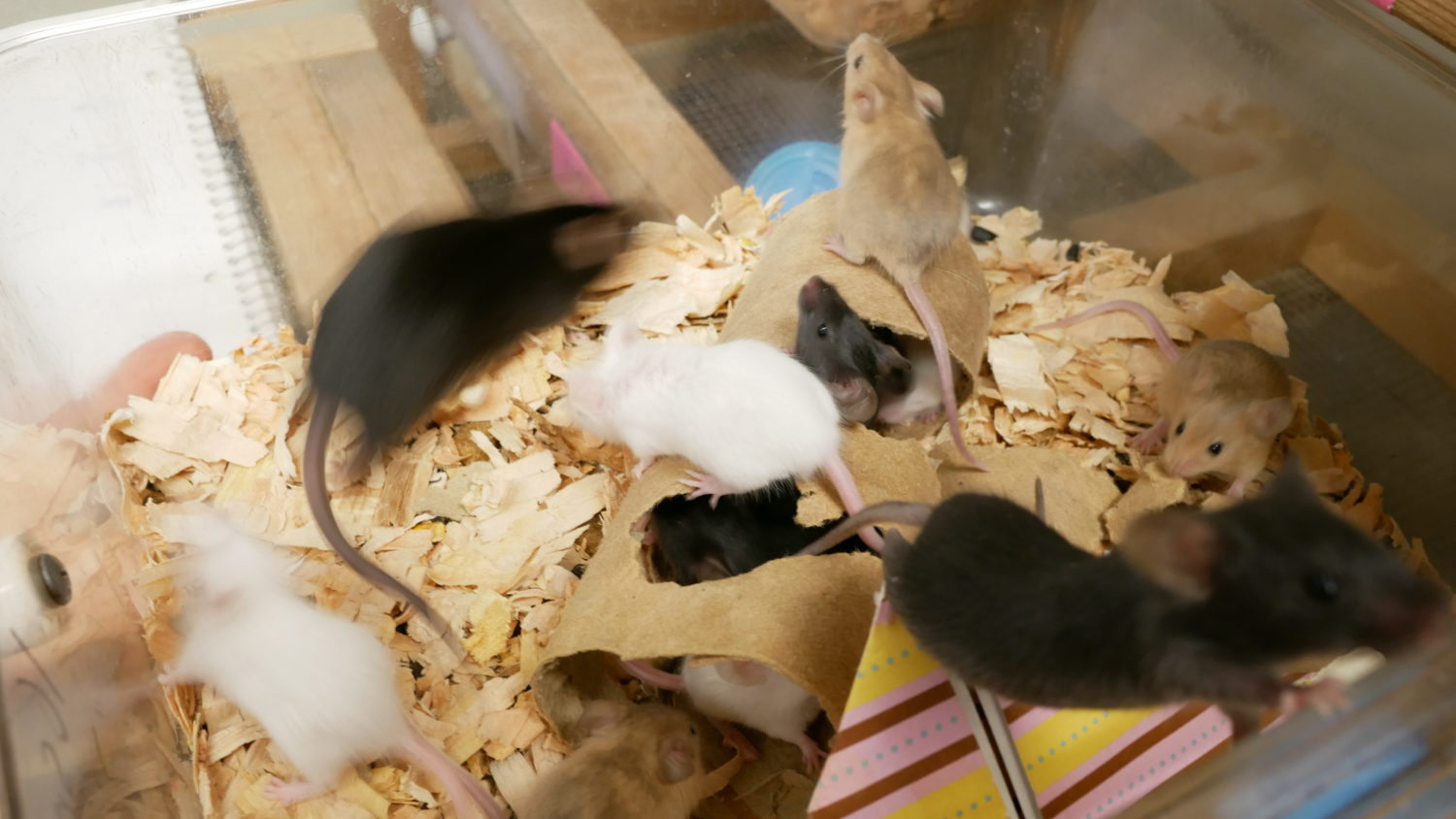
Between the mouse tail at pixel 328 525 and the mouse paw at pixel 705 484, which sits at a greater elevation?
the mouse paw at pixel 705 484

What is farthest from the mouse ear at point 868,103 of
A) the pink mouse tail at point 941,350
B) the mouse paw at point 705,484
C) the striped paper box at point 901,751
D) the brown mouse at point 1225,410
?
the striped paper box at point 901,751

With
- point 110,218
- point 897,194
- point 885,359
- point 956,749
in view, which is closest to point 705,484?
point 885,359

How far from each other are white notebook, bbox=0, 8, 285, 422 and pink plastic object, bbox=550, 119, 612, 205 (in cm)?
62

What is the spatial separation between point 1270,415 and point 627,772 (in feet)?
3.78

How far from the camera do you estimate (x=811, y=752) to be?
4.36 ft

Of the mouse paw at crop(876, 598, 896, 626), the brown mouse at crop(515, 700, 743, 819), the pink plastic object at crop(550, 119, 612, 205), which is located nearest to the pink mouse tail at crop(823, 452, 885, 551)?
the mouse paw at crop(876, 598, 896, 626)

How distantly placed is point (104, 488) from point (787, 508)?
3.60ft

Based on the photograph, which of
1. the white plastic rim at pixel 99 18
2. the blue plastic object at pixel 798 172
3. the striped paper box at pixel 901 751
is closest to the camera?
the striped paper box at pixel 901 751

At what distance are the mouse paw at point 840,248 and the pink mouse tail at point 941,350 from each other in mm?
102

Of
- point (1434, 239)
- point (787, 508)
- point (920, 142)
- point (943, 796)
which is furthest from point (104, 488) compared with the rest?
point (1434, 239)

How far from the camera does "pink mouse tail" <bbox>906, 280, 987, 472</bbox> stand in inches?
58.6

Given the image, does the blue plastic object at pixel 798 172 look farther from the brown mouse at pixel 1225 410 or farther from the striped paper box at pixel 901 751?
the striped paper box at pixel 901 751

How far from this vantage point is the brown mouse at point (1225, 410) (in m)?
1.52

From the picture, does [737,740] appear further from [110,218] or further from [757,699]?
[110,218]
